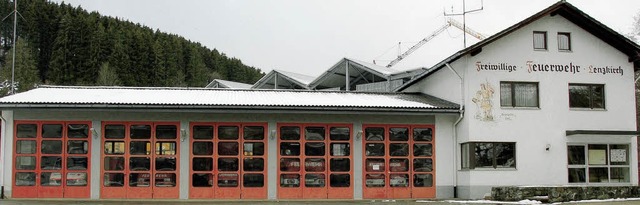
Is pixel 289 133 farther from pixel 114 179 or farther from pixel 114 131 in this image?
pixel 114 179

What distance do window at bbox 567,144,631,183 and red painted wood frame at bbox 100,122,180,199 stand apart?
44.3ft

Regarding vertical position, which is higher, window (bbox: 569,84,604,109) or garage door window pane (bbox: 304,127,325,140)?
window (bbox: 569,84,604,109)

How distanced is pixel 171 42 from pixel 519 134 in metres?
95.7

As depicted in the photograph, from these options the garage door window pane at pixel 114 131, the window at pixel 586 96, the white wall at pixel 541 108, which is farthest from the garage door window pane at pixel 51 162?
the window at pixel 586 96

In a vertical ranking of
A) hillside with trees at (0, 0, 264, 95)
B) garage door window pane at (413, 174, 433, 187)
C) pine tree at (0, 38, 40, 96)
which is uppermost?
hillside with trees at (0, 0, 264, 95)

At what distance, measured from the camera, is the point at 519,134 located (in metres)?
25.3

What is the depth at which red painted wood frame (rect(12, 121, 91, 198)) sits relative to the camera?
23047mm

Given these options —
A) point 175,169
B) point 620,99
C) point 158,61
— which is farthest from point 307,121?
point 158,61

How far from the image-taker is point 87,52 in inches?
3777

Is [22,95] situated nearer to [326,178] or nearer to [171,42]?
[326,178]

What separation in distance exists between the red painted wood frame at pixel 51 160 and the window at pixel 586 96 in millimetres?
16442

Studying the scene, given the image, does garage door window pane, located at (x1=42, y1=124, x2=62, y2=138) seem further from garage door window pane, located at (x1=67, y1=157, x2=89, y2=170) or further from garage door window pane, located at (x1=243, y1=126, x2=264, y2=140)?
garage door window pane, located at (x1=243, y1=126, x2=264, y2=140)

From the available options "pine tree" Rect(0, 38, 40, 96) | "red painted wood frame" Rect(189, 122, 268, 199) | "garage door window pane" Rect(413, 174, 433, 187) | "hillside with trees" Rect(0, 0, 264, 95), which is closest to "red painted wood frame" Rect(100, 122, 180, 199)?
"red painted wood frame" Rect(189, 122, 268, 199)

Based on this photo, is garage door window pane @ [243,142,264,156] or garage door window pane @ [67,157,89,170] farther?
garage door window pane @ [243,142,264,156]
